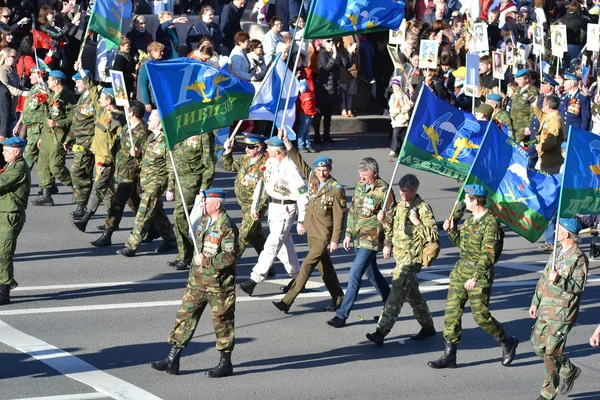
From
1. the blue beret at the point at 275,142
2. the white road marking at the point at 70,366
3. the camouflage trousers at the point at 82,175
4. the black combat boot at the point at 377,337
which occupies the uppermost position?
the blue beret at the point at 275,142

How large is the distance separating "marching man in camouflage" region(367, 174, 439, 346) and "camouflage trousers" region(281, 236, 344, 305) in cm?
109

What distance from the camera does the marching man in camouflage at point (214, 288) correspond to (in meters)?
11.3

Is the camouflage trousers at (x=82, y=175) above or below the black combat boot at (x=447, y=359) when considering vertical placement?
above

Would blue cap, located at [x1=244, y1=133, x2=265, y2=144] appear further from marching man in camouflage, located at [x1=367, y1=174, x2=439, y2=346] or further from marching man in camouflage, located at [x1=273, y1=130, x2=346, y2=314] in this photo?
marching man in camouflage, located at [x1=367, y1=174, x2=439, y2=346]

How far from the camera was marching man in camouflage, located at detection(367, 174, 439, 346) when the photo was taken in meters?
12.4

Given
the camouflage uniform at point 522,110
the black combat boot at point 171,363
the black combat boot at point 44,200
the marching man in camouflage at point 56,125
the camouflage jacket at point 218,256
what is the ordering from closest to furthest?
the camouflage jacket at point 218,256
the black combat boot at point 171,363
the marching man in camouflage at point 56,125
the black combat boot at point 44,200
the camouflage uniform at point 522,110

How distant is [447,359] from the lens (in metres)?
11.8

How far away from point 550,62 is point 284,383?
693 inches

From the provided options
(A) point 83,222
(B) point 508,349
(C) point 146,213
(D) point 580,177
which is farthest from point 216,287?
(A) point 83,222

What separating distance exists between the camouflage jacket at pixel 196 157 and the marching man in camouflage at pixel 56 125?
3425mm

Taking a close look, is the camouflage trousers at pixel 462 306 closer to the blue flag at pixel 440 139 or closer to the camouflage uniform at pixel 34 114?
the blue flag at pixel 440 139

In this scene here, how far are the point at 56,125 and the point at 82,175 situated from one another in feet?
3.11

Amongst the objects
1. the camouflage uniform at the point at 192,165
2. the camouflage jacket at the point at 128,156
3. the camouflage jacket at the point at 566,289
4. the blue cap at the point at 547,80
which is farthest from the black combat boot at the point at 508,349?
the blue cap at the point at 547,80

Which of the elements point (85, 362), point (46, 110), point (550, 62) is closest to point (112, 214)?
point (46, 110)
